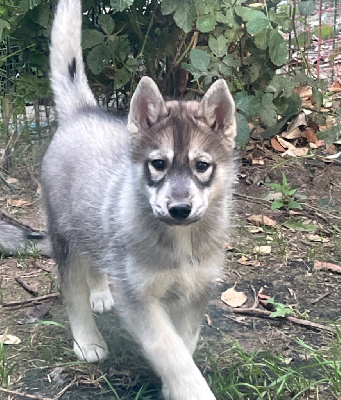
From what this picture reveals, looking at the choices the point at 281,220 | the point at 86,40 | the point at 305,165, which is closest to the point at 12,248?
the point at 86,40

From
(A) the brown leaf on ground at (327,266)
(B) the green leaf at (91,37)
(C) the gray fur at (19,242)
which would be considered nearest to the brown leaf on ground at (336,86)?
(B) the green leaf at (91,37)

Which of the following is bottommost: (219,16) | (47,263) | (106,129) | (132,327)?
(47,263)

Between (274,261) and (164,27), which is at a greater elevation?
(164,27)

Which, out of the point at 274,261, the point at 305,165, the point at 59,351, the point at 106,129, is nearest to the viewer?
the point at 59,351

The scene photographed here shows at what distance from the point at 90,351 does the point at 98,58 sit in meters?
2.52

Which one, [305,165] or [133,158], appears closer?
[133,158]

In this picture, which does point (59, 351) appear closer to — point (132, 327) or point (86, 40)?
point (132, 327)

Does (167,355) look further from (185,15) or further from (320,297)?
(185,15)

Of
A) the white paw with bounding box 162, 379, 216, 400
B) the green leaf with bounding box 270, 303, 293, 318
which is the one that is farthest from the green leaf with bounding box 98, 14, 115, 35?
the white paw with bounding box 162, 379, 216, 400

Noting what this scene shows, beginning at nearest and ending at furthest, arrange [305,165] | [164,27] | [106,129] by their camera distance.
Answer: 1. [106,129]
2. [164,27]
3. [305,165]

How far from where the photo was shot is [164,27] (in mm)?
5457

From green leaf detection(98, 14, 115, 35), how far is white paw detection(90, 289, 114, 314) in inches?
85.8

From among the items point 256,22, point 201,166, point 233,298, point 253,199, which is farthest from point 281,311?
point 256,22

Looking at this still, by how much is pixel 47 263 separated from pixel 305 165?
2.53 metres
